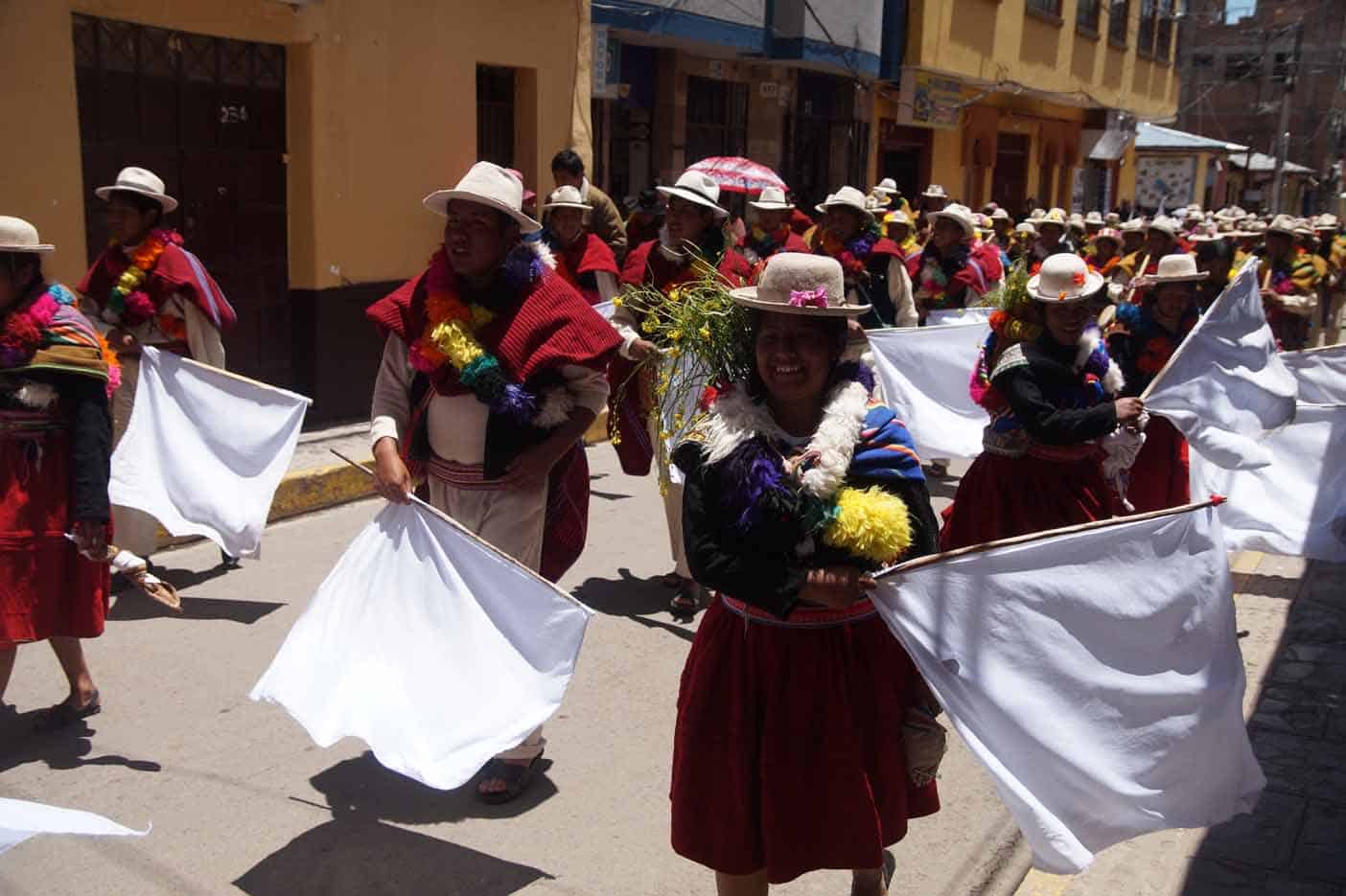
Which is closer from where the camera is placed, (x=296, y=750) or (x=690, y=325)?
(x=690, y=325)

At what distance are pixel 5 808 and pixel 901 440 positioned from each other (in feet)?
6.93

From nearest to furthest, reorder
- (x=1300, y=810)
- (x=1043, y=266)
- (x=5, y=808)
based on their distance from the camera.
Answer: (x=5, y=808) → (x=1300, y=810) → (x=1043, y=266)

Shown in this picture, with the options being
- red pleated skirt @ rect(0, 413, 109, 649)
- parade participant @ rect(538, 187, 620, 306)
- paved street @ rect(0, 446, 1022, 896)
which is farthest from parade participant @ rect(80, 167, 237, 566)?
parade participant @ rect(538, 187, 620, 306)

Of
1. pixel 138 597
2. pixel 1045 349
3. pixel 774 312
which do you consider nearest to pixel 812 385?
pixel 774 312

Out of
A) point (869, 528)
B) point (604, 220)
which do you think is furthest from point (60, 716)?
point (604, 220)

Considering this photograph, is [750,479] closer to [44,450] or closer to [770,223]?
[44,450]

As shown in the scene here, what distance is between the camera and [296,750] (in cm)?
493

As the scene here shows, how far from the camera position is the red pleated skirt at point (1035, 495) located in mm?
5363

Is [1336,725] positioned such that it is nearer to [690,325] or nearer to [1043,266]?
[1043,266]

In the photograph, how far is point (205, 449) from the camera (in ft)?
21.3

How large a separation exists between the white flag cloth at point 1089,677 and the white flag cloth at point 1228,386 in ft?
7.01

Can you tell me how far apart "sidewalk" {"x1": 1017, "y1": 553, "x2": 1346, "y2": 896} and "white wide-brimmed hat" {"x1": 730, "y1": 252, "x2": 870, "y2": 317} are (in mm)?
2205

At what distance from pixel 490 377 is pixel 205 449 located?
2768 millimetres

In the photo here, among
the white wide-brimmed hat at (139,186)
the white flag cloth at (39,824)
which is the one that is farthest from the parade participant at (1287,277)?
the white flag cloth at (39,824)
